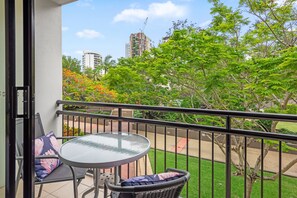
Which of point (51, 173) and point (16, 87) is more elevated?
point (16, 87)

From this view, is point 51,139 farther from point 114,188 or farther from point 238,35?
point 238,35

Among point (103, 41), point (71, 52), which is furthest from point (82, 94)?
point (103, 41)

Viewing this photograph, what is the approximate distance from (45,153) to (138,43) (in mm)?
4424

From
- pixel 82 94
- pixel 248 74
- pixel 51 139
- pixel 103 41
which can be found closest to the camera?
pixel 51 139

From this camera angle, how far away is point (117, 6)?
617 centimetres

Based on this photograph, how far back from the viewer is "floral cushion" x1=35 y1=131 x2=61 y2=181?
181 cm

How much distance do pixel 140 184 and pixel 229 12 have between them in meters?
4.35

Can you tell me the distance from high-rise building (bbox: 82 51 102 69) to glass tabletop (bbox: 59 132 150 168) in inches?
187

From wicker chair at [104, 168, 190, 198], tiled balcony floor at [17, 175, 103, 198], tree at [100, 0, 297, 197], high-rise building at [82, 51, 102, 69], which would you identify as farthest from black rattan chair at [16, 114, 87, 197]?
high-rise building at [82, 51, 102, 69]

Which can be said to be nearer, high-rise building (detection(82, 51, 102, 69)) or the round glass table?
the round glass table

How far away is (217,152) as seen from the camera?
6.44 metres
